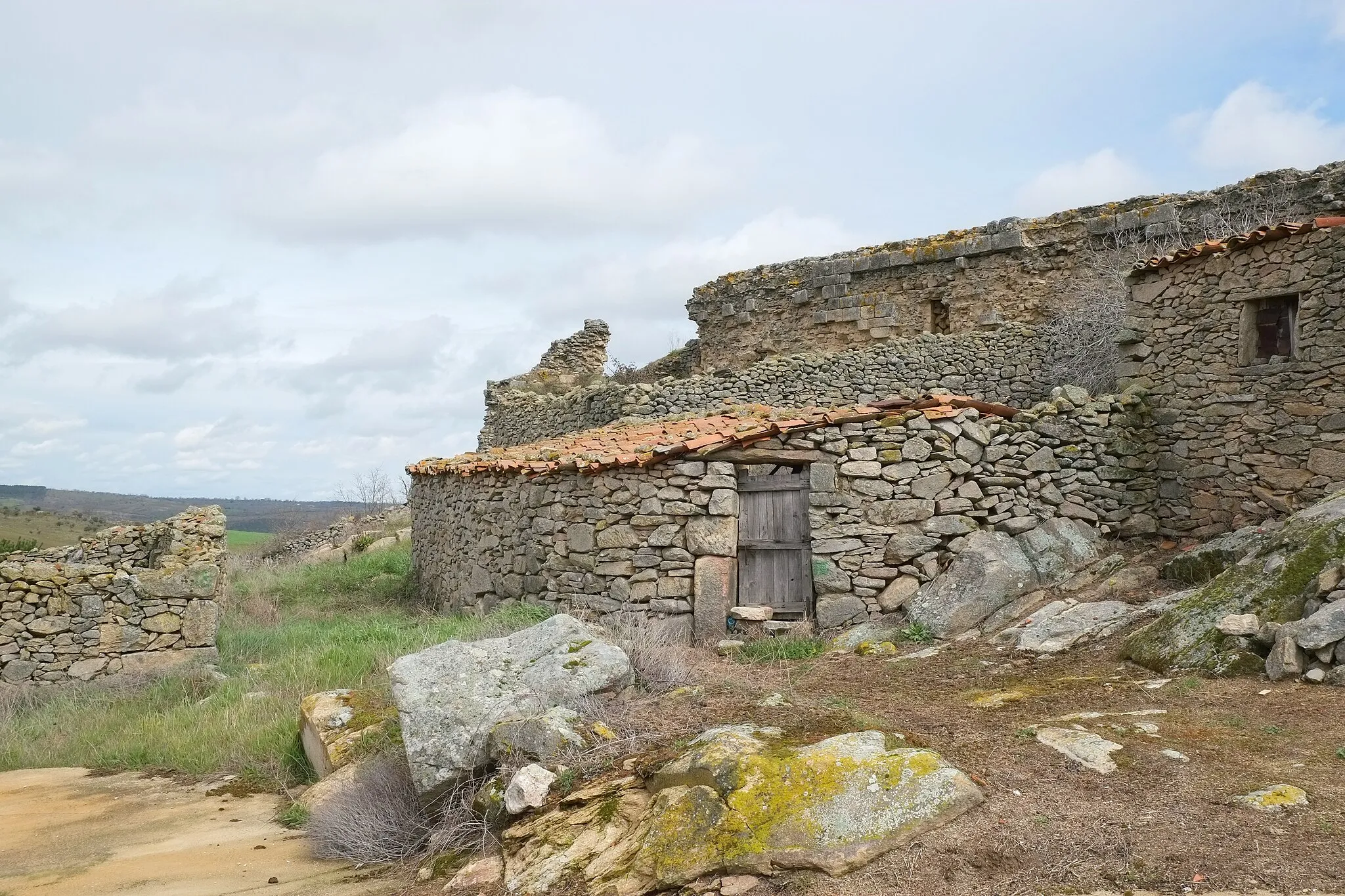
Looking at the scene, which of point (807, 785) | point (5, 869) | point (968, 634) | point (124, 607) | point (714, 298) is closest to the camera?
point (807, 785)

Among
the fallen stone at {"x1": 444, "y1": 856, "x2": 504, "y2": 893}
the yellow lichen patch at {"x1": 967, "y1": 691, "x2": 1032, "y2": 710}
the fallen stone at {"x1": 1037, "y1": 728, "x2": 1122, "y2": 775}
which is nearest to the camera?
the fallen stone at {"x1": 1037, "y1": 728, "x2": 1122, "y2": 775}

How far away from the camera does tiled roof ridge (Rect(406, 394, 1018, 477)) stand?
10516 millimetres

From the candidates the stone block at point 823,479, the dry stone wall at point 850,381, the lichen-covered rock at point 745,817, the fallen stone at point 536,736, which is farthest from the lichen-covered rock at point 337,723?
the dry stone wall at point 850,381

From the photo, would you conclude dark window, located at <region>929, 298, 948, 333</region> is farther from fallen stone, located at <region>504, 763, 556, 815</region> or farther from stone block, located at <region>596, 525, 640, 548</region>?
fallen stone, located at <region>504, 763, 556, 815</region>

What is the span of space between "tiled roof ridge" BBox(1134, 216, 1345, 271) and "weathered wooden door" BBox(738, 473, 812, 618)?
181 inches

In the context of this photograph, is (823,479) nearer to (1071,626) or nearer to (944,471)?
(944,471)

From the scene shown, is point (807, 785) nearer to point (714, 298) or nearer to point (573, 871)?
point (573, 871)

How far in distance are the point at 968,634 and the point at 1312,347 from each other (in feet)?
15.1

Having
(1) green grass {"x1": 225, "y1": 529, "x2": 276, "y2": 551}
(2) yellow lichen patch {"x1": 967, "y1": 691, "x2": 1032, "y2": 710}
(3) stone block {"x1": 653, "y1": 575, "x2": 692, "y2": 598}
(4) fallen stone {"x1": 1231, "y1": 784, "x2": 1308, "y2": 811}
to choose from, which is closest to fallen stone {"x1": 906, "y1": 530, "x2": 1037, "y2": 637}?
(3) stone block {"x1": 653, "y1": 575, "x2": 692, "y2": 598}

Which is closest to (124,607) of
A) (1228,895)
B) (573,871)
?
(573,871)

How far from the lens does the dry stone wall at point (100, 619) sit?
1038 cm

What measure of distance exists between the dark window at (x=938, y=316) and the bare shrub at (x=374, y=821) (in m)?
13.7

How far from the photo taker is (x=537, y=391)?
23703mm

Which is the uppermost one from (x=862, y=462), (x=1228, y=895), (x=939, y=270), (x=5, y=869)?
(x=939, y=270)
